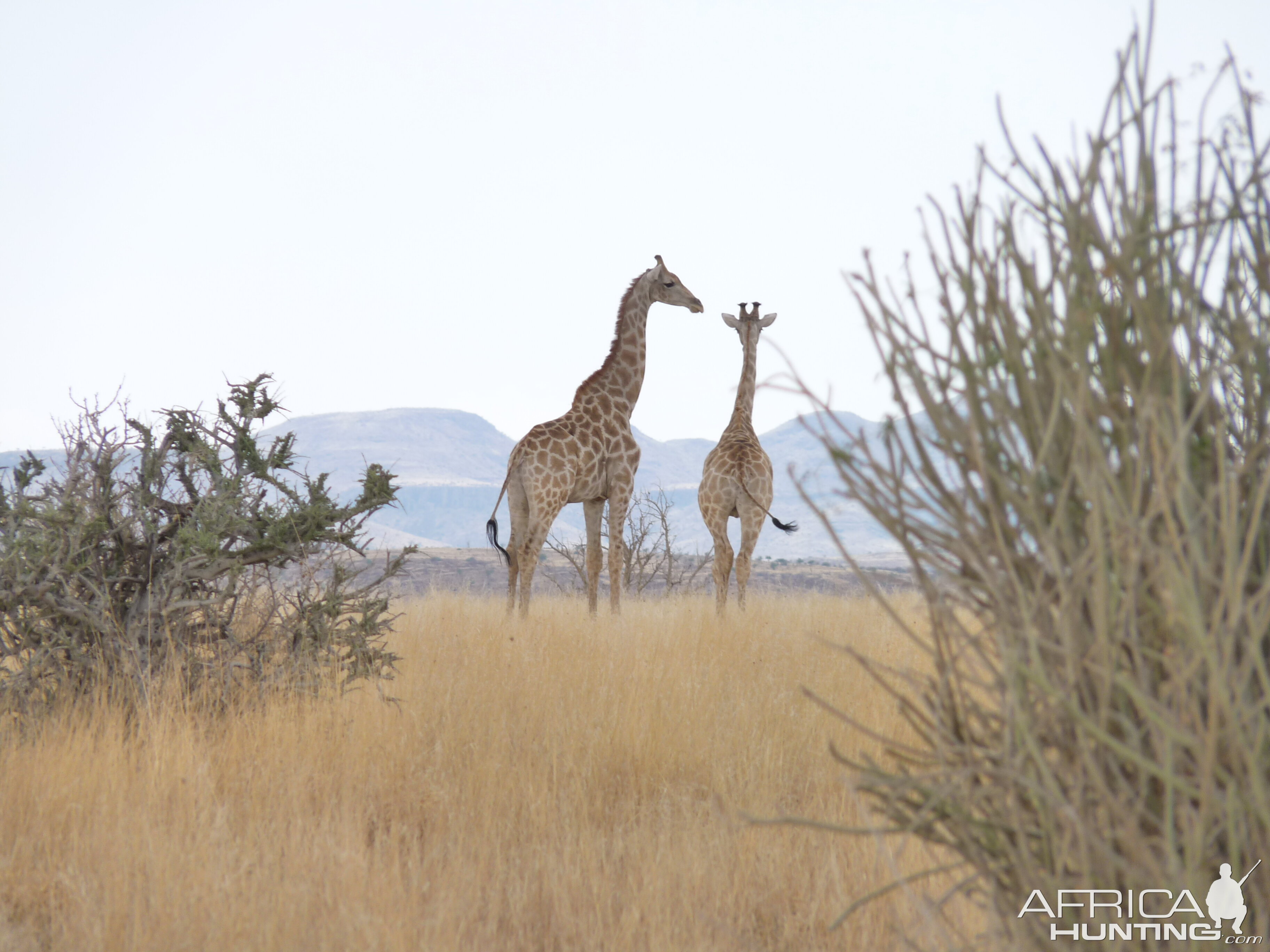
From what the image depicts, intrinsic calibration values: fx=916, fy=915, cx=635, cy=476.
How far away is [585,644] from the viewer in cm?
679

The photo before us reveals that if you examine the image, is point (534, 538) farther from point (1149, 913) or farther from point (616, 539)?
point (1149, 913)

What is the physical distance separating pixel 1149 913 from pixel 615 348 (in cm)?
817

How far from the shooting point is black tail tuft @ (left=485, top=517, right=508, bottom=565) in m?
8.57

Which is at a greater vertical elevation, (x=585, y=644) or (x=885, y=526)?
(x=885, y=526)

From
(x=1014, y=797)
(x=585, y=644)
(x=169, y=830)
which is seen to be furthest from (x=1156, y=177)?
(x=585, y=644)

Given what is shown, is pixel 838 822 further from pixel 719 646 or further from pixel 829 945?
pixel 719 646

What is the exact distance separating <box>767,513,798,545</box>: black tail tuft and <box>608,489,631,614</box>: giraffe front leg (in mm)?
1116

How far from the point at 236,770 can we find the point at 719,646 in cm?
386

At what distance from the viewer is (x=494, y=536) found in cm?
898

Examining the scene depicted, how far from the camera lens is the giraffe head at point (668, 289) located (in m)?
9.45

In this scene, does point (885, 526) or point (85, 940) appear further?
point (85, 940)

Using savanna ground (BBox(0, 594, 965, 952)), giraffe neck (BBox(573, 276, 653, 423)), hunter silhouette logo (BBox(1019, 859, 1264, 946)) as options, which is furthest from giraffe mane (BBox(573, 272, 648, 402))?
hunter silhouette logo (BBox(1019, 859, 1264, 946))

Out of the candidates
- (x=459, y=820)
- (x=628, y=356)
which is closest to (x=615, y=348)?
(x=628, y=356)

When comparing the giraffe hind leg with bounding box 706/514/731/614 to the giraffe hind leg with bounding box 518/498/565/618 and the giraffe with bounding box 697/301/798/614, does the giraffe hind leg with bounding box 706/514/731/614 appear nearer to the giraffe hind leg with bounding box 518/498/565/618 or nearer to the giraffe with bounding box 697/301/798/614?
the giraffe with bounding box 697/301/798/614
